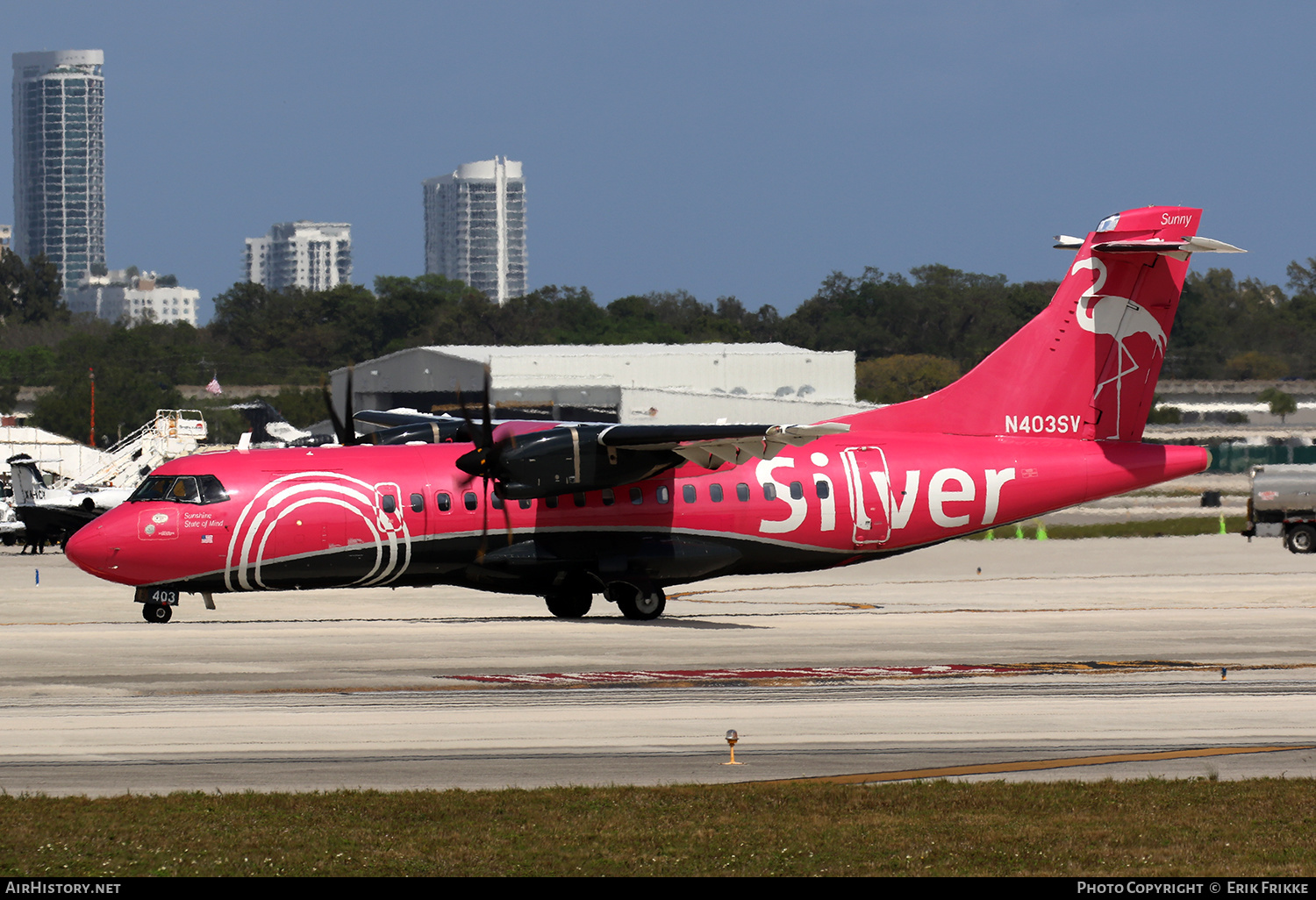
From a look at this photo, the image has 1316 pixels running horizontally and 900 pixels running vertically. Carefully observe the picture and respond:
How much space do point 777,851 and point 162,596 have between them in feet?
64.4

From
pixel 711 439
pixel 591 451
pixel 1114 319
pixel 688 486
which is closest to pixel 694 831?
pixel 711 439

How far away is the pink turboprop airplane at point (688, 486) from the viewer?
2709cm

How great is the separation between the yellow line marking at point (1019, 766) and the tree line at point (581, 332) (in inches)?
3480

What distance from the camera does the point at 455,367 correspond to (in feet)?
297

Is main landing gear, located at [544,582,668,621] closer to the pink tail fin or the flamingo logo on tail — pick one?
the pink tail fin

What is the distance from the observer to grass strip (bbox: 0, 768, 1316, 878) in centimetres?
1056

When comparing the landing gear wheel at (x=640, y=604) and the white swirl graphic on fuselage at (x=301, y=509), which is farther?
the landing gear wheel at (x=640, y=604)

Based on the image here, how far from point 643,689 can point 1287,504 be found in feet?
136

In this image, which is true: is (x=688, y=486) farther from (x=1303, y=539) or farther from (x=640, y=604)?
(x=1303, y=539)

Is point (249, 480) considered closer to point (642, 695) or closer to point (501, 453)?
point (501, 453)

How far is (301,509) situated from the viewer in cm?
2722

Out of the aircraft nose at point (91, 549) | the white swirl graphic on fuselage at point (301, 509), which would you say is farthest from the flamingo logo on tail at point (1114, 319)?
the aircraft nose at point (91, 549)

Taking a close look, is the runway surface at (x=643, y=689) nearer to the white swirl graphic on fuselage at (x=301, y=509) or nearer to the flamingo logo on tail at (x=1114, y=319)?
the white swirl graphic on fuselage at (x=301, y=509)

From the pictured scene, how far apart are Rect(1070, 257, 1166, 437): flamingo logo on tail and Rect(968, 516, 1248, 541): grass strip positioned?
2813 cm
